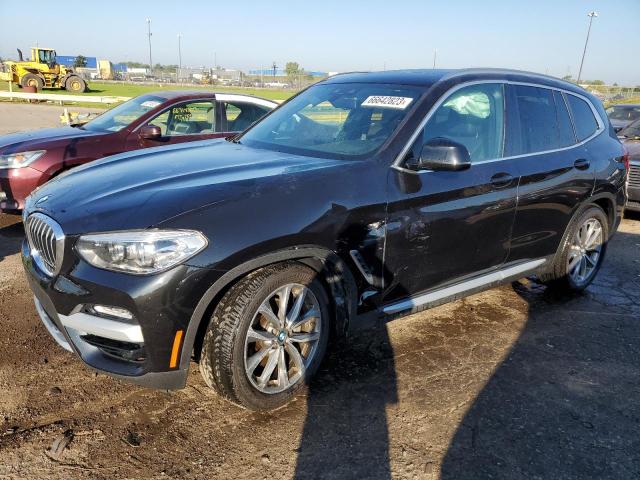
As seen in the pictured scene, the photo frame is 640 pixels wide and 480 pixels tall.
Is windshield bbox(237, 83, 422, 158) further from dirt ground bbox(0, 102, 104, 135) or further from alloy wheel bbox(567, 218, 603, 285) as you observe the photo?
dirt ground bbox(0, 102, 104, 135)

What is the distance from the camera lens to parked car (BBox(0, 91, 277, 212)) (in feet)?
18.9

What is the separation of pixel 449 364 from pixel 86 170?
2695 millimetres

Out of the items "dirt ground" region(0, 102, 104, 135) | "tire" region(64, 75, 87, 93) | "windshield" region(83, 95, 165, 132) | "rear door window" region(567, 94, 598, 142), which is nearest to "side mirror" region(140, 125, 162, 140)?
"windshield" region(83, 95, 165, 132)

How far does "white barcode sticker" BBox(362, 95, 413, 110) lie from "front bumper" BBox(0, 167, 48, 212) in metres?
3.96

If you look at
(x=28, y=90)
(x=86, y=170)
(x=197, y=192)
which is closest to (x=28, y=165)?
(x=86, y=170)

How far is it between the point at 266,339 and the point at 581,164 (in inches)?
123

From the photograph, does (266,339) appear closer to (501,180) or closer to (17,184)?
(501,180)

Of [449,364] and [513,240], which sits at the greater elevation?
[513,240]

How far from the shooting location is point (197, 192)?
263 centimetres

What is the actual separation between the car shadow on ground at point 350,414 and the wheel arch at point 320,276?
0.35 meters

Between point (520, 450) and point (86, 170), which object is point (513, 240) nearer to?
point (520, 450)

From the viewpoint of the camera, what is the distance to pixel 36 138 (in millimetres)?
6109

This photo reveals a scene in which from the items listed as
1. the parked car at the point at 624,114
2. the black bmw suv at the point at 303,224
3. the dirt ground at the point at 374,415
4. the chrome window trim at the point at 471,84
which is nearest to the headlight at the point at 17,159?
the dirt ground at the point at 374,415

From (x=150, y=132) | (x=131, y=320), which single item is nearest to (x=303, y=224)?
(x=131, y=320)
